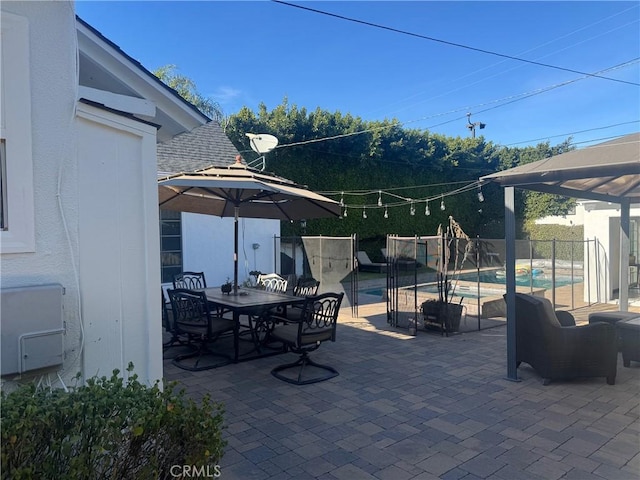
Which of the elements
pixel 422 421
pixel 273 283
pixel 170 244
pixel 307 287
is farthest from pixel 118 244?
pixel 170 244

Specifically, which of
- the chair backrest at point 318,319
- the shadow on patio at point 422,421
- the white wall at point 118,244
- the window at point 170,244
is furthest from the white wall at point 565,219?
the white wall at point 118,244

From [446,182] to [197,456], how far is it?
79.0 ft

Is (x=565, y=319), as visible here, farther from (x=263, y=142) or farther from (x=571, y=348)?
(x=263, y=142)

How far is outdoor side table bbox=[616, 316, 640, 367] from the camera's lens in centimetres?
519

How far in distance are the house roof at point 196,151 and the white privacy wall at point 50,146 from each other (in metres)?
7.96

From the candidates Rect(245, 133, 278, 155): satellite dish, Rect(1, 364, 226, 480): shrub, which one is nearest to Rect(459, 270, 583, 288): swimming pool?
Rect(245, 133, 278, 155): satellite dish

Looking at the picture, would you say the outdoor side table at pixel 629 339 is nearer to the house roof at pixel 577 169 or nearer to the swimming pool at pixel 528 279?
the house roof at pixel 577 169

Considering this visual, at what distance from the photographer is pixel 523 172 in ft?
15.6

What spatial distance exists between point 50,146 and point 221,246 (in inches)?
337

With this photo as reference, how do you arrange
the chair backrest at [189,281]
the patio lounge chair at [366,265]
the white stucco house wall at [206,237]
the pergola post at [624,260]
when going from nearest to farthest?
the pergola post at [624,260] → the chair backrest at [189,281] → the white stucco house wall at [206,237] → the patio lounge chair at [366,265]

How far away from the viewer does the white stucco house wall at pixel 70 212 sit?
2.12m

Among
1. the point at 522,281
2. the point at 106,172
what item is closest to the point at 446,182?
the point at 522,281

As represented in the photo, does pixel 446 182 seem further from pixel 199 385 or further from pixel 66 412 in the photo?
pixel 66 412

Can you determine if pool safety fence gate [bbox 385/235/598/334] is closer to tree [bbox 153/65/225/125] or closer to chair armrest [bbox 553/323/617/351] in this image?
chair armrest [bbox 553/323/617/351]
